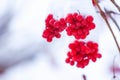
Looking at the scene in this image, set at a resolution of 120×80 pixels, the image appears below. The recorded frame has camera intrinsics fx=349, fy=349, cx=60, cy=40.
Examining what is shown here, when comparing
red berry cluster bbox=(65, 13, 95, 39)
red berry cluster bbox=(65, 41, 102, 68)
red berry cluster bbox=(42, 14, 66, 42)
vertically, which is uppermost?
red berry cluster bbox=(42, 14, 66, 42)

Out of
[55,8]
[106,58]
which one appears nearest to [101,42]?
[106,58]

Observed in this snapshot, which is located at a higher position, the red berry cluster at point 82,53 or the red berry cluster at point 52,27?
the red berry cluster at point 52,27

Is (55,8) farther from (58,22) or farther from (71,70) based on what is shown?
(71,70)
